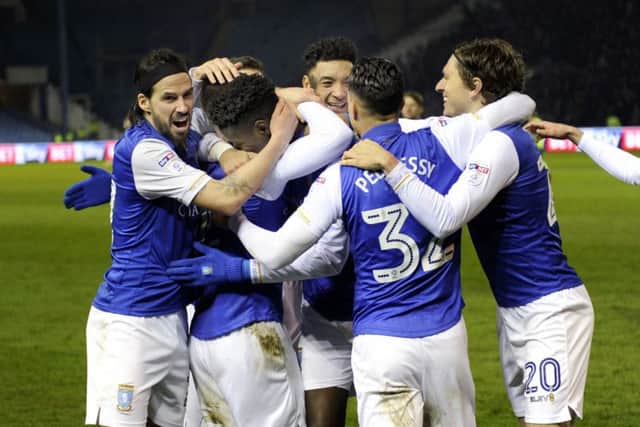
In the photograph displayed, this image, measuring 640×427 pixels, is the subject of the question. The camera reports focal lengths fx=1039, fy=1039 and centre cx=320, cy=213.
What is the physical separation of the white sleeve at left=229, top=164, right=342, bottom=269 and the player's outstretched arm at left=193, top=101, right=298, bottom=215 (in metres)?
0.21

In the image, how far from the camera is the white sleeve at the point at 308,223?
3.85m

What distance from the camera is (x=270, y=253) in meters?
3.95

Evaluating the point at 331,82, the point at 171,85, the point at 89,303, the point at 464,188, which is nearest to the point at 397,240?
the point at 464,188

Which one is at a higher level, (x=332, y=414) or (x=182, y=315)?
(x=182, y=315)

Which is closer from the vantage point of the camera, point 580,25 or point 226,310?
point 226,310

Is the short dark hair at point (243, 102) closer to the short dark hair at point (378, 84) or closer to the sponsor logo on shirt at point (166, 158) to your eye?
the sponsor logo on shirt at point (166, 158)

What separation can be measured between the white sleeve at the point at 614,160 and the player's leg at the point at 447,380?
1442 mm

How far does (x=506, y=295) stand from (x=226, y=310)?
1.19m

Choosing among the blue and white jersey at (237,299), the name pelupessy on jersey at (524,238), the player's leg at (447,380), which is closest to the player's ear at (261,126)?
the blue and white jersey at (237,299)

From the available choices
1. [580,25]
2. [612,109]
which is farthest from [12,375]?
[580,25]

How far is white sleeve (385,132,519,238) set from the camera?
3715mm

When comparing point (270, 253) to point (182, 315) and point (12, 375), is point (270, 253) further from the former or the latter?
point (12, 375)

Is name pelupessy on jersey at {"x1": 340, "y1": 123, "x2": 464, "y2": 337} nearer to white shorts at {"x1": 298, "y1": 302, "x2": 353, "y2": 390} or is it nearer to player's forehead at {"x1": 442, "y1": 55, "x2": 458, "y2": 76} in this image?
player's forehead at {"x1": 442, "y1": 55, "x2": 458, "y2": 76}

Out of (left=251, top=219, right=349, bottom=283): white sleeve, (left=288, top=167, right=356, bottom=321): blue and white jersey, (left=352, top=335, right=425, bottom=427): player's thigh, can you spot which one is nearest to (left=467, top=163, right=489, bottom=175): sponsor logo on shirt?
(left=251, top=219, right=349, bottom=283): white sleeve
